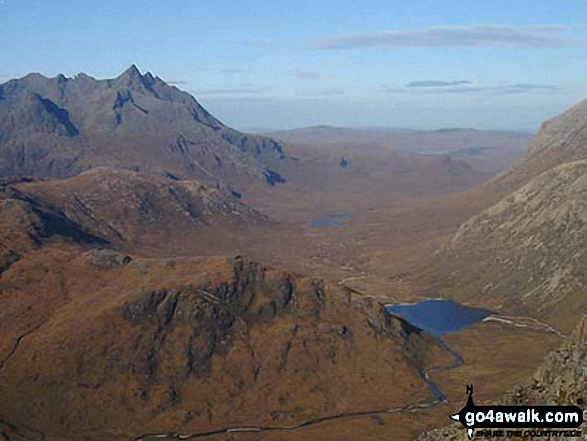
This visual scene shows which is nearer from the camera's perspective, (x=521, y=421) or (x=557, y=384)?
(x=521, y=421)

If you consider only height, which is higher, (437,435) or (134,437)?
(437,435)

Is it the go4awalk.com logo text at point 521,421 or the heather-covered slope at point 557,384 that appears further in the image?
the heather-covered slope at point 557,384

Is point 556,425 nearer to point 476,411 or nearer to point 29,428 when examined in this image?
point 476,411

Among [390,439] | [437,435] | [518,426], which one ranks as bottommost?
[390,439]

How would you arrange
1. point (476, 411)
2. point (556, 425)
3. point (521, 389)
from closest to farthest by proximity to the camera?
1. point (556, 425)
2. point (476, 411)
3. point (521, 389)

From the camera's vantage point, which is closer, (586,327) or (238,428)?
(586,327)

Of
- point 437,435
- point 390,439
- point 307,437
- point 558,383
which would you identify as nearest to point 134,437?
point 307,437

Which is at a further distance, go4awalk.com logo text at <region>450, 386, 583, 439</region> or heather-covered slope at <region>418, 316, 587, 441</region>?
heather-covered slope at <region>418, 316, 587, 441</region>

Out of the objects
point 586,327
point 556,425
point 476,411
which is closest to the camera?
point 556,425
